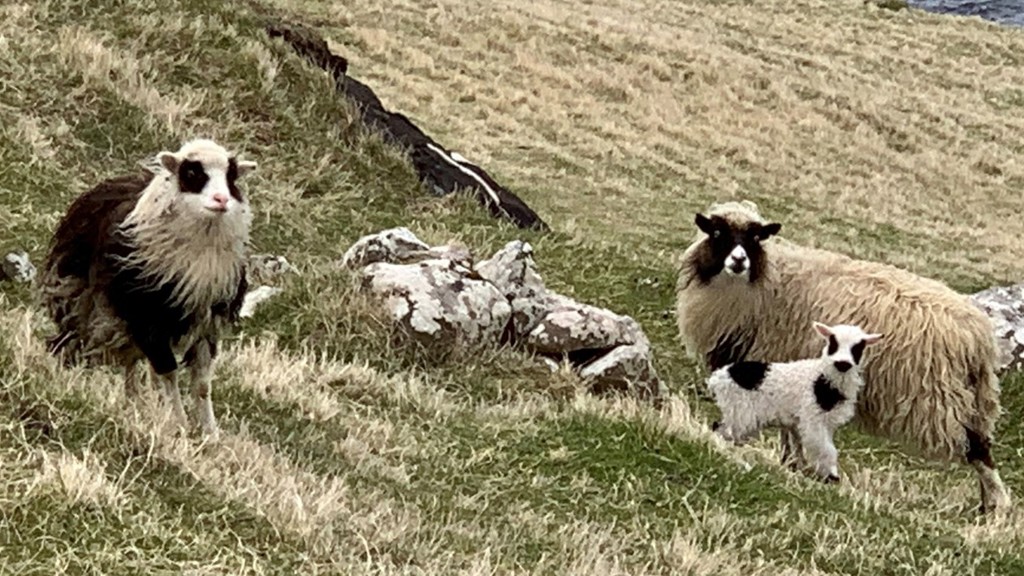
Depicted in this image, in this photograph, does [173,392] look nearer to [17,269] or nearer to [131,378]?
[131,378]

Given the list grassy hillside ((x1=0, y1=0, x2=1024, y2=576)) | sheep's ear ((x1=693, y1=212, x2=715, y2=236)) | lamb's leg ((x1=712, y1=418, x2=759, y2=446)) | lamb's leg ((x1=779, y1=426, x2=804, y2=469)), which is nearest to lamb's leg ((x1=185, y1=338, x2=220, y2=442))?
grassy hillside ((x1=0, y1=0, x2=1024, y2=576))

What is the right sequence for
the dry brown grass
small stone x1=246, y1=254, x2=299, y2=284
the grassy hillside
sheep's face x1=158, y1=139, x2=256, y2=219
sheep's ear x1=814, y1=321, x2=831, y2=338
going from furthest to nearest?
1. the dry brown grass
2. small stone x1=246, y1=254, x2=299, y2=284
3. sheep's ear x1=814, y1=321, x2=831, y2=338
4. sheep's face x1=158, y1=139, x2=256, y2=219
5. the grassy hillside

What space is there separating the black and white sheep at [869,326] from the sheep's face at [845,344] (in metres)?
0.47

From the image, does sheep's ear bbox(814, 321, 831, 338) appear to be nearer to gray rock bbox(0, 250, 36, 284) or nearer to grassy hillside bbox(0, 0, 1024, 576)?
grassy hillside bbox(0, 0, 1024, 576)

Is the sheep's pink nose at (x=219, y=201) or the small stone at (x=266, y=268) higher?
the sheep's pink nose at (x=219, y=201)

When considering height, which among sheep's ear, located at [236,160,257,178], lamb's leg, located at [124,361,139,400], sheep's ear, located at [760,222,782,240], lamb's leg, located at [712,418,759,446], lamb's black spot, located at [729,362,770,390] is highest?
sheep's ear, located at [236,160,257,178]

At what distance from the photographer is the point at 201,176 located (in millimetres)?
6090

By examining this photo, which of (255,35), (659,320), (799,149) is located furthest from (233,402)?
(799,149)

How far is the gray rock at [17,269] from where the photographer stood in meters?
9.12

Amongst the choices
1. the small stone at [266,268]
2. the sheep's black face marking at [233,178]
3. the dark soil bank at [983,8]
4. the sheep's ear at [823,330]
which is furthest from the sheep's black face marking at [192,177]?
the dark soil bank at [983,8]

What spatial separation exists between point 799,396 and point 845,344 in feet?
1.55

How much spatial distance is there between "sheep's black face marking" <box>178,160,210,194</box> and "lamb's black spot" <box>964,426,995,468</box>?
5467 millimetres

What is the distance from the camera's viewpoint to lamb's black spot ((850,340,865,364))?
8633 millimetres

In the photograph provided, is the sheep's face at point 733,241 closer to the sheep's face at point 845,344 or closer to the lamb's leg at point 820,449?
the sheep's face at point 845,344
